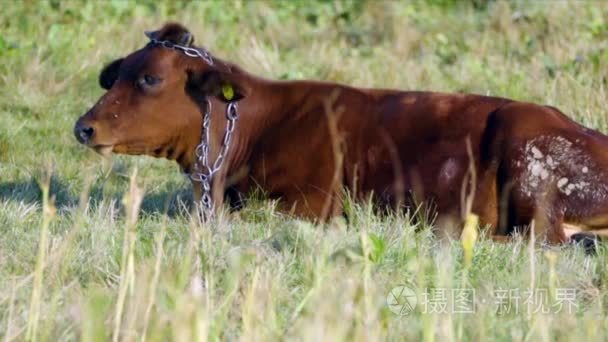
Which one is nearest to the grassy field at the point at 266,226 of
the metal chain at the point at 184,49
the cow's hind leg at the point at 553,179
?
the cow's hind leg at the point at 553,179

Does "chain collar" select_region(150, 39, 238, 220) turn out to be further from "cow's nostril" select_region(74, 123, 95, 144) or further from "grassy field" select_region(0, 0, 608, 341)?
"cow's nostril" select_region(74, 123, 95, 144)

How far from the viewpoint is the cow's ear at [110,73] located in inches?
304

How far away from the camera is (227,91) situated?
7.60 meters

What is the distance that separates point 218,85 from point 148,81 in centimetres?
38

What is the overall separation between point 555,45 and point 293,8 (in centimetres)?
308

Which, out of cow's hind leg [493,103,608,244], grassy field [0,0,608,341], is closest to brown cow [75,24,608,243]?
cow's hind leg [493,103,608,244]

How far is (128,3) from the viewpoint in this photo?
12734 millimetres

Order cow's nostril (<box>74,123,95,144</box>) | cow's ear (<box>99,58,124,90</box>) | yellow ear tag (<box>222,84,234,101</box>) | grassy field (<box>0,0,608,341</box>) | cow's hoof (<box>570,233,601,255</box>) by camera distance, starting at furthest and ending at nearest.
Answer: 1. cow's ear (<box>99,58,124,90</box>)
2. yellow ear tag (<box>222,84,234,101</box>)
3. cow's nostril (<box>74,123,95,144</box>)
4. cow's hoof (<box>570,233,601,255</box>)
5. grassy field (<box>0,0,608,341</box>)

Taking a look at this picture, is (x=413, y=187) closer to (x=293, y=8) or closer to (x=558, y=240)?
(x=558, y=240)

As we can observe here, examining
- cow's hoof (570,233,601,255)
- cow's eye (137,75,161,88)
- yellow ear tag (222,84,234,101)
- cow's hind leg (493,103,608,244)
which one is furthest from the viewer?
yellow ear tag (222,84,234,101)

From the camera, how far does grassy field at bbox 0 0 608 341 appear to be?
484 cm

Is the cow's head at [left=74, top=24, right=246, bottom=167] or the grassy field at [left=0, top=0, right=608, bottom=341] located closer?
the grassy field at [left=0, top=0, right=608, bottom=341]

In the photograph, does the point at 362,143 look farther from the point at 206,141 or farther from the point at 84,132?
the point at 84,132

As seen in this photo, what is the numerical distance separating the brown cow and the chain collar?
2 centimetres
